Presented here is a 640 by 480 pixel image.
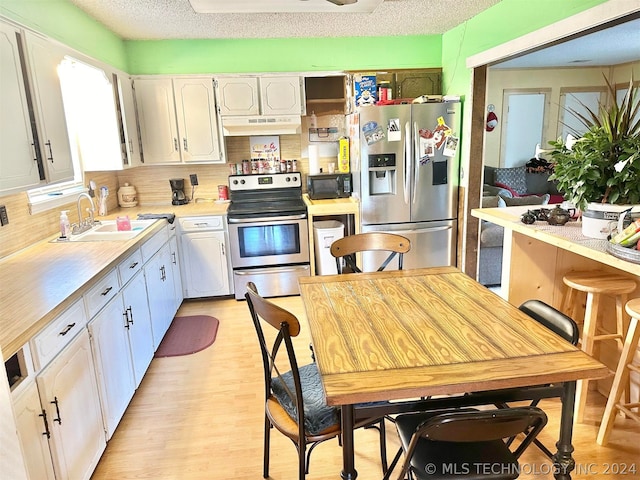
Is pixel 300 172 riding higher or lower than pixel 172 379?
higher

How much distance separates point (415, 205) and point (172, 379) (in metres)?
2.47

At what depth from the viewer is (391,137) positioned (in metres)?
3.75

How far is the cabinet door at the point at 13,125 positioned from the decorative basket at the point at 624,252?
2.56m

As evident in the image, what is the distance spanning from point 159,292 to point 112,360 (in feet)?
3.33

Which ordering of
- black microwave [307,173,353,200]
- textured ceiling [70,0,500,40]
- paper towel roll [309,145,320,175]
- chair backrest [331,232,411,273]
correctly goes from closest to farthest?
1. chair backrest [331,232,411,273]
2. textured ceiling [70,0,500,40]
3. black microwave [307,173,353,200]
4. paper towel roll [309,145,320,175]

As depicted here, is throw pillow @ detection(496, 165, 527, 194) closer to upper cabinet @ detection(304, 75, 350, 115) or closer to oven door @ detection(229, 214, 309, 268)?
upper cabinet @ detection(304, 75, 350, 115)

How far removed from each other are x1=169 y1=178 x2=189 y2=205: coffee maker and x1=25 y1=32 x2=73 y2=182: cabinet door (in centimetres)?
166

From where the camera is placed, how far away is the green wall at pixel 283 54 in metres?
3.98

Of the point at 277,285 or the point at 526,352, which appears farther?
the point at 277,285

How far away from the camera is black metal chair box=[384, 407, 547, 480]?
1.11 metres

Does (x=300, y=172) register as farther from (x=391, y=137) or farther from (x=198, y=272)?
(x=198, y=272)

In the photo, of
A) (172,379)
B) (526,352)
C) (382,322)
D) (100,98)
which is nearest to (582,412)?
(526,352)

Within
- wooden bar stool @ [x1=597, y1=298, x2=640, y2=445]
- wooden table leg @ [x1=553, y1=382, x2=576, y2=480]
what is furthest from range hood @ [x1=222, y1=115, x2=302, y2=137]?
wooden table leg @ [x1=553, y1=382, x2=576, y2=480]

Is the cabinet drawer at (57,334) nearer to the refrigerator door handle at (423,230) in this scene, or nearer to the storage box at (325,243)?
the storage box at (325,243)
